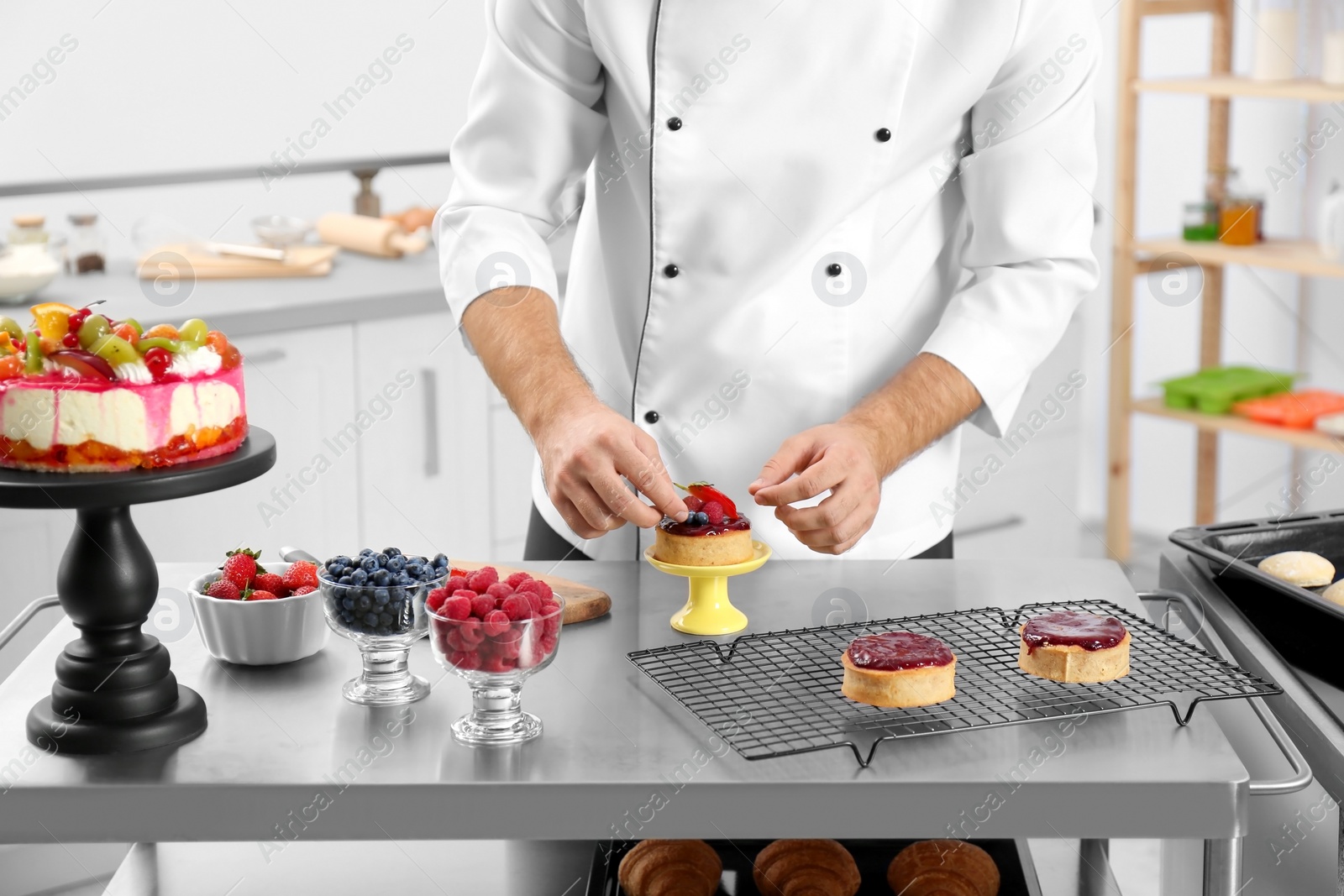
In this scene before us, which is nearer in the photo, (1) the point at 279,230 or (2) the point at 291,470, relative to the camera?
(2) the point at 291,470

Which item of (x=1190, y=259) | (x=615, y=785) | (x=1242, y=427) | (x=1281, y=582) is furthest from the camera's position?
(x=1190, y=259)

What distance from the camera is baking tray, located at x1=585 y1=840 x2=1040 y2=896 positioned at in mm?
1257

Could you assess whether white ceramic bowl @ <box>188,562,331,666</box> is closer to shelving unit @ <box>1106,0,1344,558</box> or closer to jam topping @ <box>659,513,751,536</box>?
jam topping @ <box>659,513,751,536</box>

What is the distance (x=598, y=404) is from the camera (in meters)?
1.32

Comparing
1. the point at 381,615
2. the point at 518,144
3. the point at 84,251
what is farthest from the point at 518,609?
the point at 84,251

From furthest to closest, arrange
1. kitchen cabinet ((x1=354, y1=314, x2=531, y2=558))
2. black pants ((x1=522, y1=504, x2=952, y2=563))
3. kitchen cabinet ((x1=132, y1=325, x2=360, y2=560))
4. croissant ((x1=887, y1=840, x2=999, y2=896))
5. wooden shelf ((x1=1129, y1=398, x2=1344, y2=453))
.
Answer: wooden shelf ((x1=1129, y1=398, x2=1344, y2=453)) < kitchen cabinet ((x1=354, y1=314, x2=531, y2=558)) < kitchen cabinet ((x1=132, y1=325, x2=360, y2=560)) < black pants ((x1=522, y1=504, x2=952, y2=563)) < croissant ((x1=887, y1=840, x2=999, y2=896))

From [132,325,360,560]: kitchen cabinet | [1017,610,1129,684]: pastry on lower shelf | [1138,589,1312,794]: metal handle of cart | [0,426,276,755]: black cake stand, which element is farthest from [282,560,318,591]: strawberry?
[132,325,360,560]: kitchen cabinet

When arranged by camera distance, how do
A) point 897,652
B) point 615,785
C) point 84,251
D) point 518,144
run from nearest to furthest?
point 615,785 < point 897,652 < point 518,144 < point 84,251

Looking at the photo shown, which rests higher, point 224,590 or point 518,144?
point 518,144

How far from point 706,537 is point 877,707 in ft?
0.74

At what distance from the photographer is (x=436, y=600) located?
1.06 metres

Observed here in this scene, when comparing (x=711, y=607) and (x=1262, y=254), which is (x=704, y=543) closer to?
(x=711, y=607)

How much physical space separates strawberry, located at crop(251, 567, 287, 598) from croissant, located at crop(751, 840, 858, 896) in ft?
1.51

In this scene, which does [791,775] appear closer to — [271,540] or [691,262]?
[691,262]
